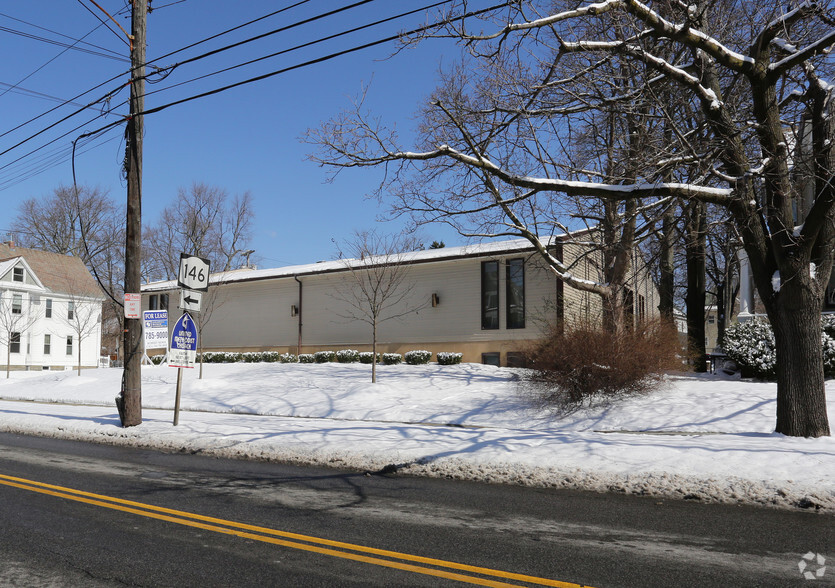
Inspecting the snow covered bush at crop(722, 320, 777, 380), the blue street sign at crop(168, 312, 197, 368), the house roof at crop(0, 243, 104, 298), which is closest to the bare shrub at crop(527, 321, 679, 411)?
the snow covered bush at crop(722, 320, 777, 380)

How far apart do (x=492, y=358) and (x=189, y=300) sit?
1412 cm

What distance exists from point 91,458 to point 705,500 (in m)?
9.20

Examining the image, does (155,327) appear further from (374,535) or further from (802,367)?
(802,367)

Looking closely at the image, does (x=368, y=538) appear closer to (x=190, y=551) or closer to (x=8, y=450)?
(x=190, y=551)

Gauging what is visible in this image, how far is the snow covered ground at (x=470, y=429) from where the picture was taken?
27.4ft

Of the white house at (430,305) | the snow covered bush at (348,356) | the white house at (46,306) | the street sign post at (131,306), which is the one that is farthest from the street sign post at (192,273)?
the white house at (46,306)

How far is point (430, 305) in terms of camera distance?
2648 centimetres

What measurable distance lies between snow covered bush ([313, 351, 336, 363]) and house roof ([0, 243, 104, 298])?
29053mm

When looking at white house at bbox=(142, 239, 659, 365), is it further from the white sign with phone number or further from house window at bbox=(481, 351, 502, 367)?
the white sign with phone number

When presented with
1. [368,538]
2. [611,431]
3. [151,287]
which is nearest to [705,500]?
[368,538]

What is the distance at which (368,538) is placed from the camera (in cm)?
568

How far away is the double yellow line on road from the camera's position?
466cm

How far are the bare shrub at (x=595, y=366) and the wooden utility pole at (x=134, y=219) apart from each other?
918cm

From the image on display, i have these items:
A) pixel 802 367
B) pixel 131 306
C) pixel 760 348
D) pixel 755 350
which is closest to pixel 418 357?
pixel 755 350
